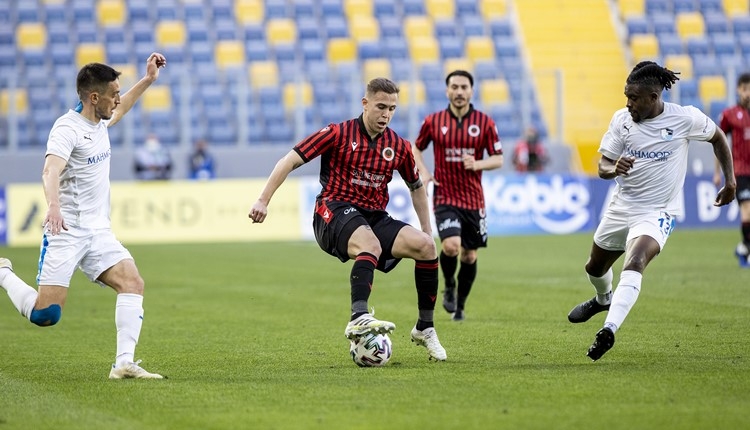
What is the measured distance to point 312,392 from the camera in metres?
6.75

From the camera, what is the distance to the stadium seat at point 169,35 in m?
28.9

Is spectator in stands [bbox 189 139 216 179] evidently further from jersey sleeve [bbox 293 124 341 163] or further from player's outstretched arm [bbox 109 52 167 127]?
jersey sleeve [bbox 293 124 341 163]

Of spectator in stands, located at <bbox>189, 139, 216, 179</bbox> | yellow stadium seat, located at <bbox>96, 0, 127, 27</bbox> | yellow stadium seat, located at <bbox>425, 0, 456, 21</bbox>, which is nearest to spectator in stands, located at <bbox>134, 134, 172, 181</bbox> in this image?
spectator in stands, located at <bbox>189, 139, 216, 179</bbox>

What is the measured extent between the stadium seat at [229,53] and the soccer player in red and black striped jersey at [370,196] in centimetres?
2085

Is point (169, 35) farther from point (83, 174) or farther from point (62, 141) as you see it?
point (62, 141)

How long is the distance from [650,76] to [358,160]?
6.84 ft

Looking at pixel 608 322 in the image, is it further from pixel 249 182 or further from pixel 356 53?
pixel 356 53

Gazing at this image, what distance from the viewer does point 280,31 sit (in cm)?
2969

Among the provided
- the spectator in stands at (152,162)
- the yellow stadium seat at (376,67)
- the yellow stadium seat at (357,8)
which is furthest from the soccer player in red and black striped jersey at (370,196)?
the yellow stadium seat at (357,8)

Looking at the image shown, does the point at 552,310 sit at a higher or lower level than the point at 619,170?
lower

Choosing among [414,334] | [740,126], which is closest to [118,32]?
[740,126]

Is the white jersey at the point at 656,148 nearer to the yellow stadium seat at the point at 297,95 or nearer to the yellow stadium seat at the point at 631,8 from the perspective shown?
the yellow stadium seat at the point at 297,95

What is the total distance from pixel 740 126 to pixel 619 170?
8030 mm

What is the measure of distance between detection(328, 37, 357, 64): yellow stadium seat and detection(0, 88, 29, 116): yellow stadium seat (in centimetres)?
758
